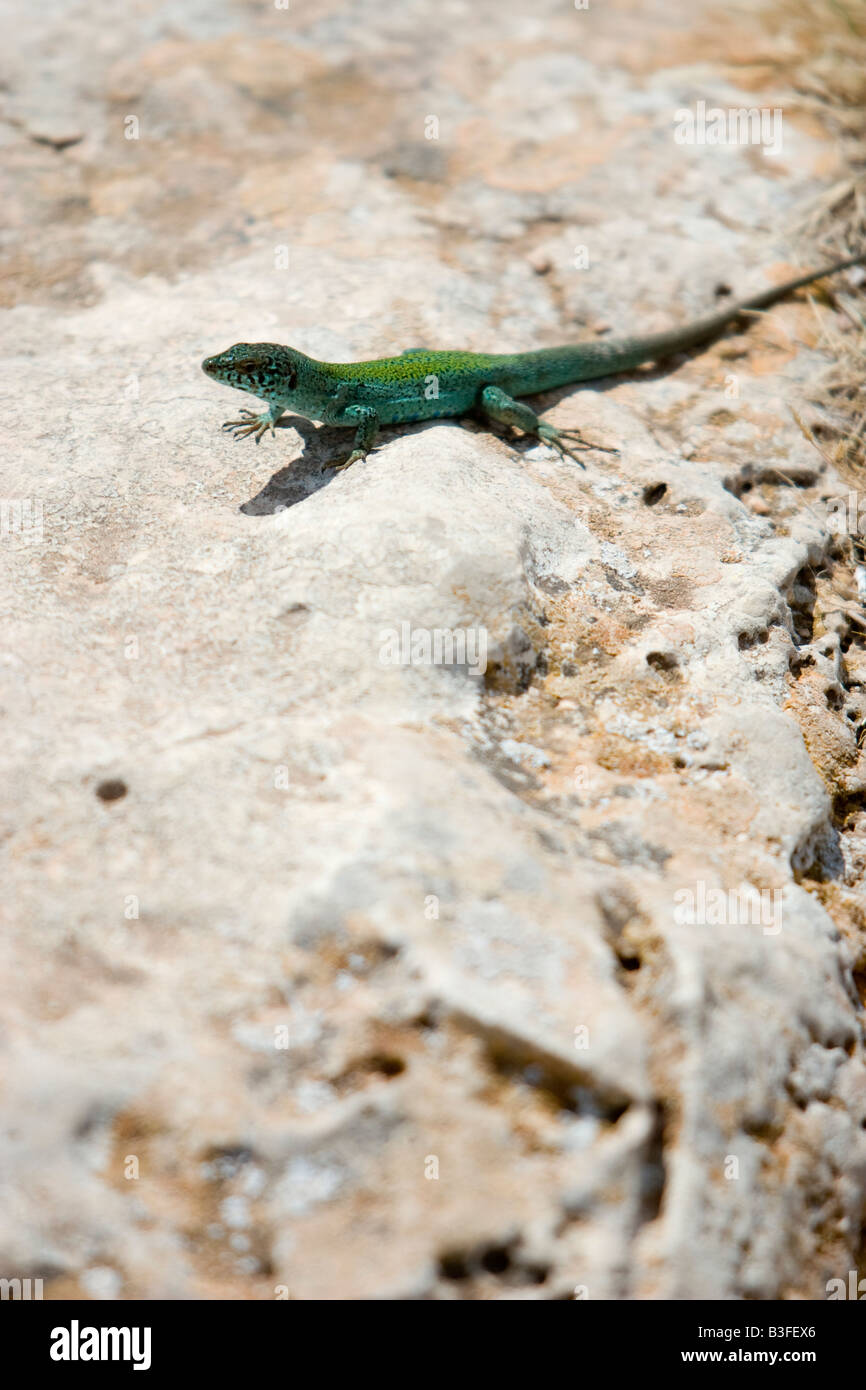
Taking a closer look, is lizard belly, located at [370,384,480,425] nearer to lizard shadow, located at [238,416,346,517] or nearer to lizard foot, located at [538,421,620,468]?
lizard shadow, located at [238,416,346,517]

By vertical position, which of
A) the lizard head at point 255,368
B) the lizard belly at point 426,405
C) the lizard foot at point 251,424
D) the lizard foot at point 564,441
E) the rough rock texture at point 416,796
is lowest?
the rough rock texture at point 416,796

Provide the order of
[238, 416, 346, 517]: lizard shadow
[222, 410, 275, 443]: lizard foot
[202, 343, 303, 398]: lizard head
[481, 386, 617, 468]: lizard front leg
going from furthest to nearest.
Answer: [481, 386, 617, 468]: lizard front leg
[222, 410, 275, 443]: lizard foot
[202, 343, 303, 398]: lizard head
[238, 416, 346, 517]: lizard shadow

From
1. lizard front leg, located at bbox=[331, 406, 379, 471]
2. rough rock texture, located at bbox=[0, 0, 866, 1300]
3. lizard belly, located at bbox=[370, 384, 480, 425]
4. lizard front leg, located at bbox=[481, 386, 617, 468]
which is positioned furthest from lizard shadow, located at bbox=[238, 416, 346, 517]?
lizard front leg, located at bbox=[481, 386, 617, 468]

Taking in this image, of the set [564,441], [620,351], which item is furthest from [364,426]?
[620,351]

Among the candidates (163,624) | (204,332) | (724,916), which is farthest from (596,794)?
(204,332)

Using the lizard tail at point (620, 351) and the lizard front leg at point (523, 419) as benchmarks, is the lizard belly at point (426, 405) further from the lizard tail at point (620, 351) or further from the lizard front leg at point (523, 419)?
the lizard tail at point (620, 351)

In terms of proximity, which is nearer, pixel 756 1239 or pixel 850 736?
pixel 756 1239

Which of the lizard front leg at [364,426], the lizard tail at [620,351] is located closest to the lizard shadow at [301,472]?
the lizard front leg at [364,426]

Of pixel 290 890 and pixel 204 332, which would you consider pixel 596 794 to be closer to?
pixel 290 890
